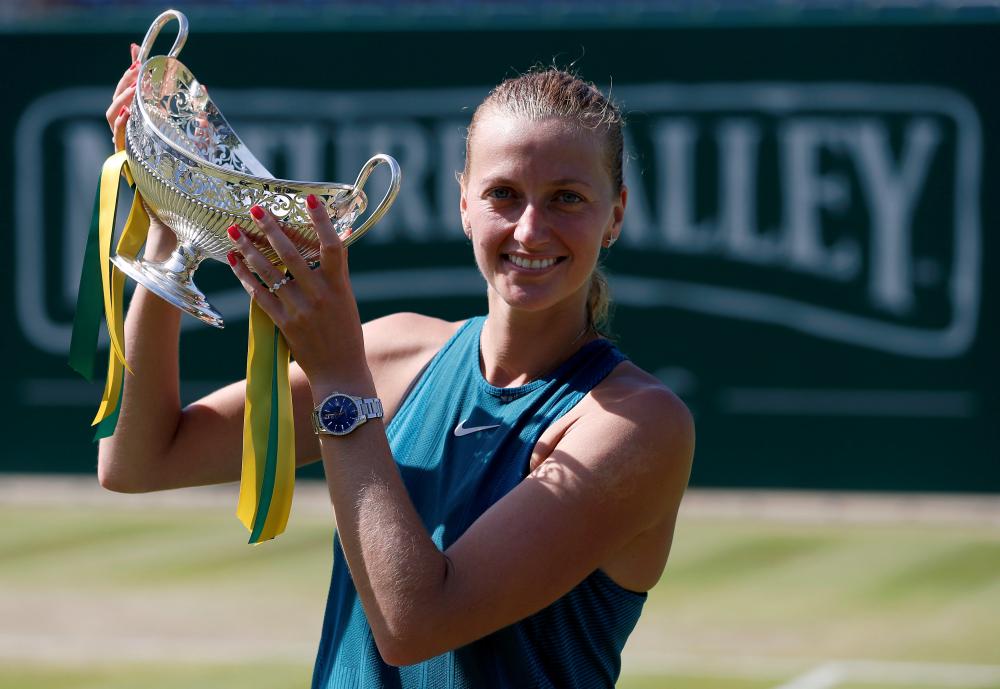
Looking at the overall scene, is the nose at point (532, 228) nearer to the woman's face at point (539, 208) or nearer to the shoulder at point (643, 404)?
the woman's face at point (539, 208)

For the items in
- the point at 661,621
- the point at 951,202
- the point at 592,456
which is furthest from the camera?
the point at 951,202

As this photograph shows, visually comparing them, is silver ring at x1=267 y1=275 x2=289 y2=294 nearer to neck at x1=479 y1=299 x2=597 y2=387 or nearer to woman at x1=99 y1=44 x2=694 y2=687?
woman at x1=99 y1=44 x2=694 y2=687

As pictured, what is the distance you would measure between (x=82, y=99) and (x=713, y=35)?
11.7 feet

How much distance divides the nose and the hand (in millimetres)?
249

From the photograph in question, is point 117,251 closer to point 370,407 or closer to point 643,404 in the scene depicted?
point 370,407

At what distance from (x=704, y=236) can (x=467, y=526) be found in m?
6.45

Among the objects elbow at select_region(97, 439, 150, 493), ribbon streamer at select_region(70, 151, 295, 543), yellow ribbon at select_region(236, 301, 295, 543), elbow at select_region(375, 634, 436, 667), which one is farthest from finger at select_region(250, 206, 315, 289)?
elbow at select_region(97, 439, 150, 493)

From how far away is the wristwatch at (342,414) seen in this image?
1900 mm

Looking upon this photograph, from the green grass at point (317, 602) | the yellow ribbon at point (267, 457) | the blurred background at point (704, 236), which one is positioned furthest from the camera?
the blurred background at point (704, 236)

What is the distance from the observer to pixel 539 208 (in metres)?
2.03

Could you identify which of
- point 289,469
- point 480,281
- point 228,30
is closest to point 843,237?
point 480,281

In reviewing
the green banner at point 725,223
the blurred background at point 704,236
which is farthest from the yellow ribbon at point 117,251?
the green banner at point 725,223

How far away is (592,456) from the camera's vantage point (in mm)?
1962

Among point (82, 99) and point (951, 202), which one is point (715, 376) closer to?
point (951, 202)
